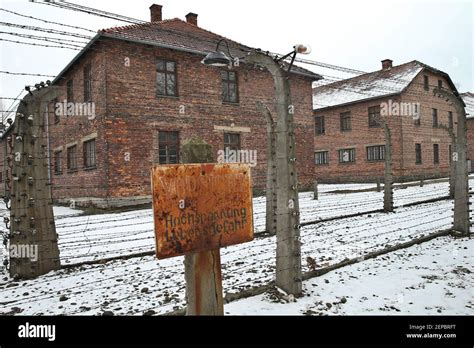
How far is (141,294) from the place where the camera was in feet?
12.6

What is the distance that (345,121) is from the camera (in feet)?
89.4

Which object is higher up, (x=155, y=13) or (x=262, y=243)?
(x=155, y=13)

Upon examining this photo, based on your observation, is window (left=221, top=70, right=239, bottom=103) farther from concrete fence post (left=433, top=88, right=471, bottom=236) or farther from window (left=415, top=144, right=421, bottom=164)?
window (left=415, top=144, right=421, bottom=164)

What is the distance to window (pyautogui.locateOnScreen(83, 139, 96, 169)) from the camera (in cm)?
1368

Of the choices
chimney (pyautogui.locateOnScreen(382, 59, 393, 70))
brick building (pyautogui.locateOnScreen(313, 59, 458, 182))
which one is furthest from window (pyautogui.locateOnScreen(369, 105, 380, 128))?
chimney (pyautogui.locateOnScreen(382, 59, 393, 70))

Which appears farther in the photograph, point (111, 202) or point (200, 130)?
point (200, 130)

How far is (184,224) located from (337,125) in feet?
91.5

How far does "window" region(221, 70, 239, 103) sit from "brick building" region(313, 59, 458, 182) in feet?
28.1

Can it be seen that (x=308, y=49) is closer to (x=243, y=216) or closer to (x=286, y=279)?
(x=243, y=216)

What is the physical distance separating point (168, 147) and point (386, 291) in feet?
39.0

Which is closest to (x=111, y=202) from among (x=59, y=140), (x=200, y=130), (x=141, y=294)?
(x=200, y=130)

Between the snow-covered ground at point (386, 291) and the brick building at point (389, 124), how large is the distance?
1928 cm

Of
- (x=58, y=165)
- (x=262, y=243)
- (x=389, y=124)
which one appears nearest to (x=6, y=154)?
(x=262, y=243)

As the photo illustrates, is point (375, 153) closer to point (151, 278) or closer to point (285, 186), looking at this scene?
point (285, 186)
